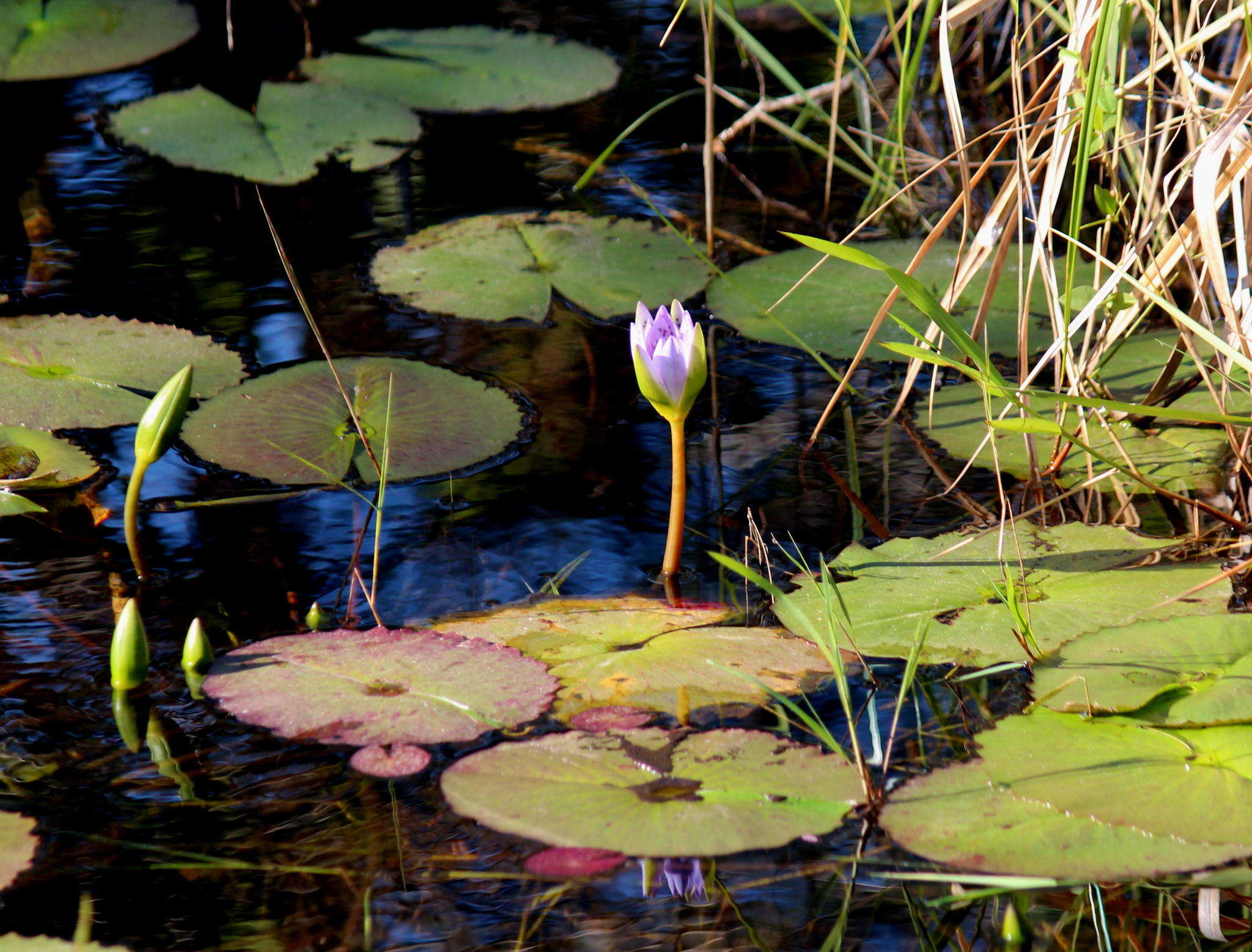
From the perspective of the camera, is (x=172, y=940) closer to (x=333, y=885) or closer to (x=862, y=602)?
(x=333, y=885)

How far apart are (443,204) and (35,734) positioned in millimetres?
1769

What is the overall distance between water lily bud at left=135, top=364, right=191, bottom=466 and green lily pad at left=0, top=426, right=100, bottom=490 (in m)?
0.23

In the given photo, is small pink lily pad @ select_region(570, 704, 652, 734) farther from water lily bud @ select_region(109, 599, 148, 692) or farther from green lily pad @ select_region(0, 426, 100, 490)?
green lily pad @ select_region(0, 426, 100, 490)

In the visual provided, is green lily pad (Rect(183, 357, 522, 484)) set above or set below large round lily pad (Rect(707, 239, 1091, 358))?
below

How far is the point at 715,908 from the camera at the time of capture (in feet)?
3.07

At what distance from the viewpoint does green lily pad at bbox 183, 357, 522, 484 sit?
1654mm

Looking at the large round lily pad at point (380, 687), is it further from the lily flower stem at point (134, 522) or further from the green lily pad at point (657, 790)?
the lily flower stem at point (134, 522)

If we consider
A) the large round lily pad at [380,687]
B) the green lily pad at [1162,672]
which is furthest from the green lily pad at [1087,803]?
the large round lily pad at [380,687]

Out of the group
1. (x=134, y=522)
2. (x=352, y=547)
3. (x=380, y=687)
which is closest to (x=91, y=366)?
(x=134, y=522)

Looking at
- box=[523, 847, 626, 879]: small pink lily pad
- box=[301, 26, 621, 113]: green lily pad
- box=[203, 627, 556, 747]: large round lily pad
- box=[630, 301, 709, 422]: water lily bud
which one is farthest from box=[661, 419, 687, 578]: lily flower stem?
box=[301, 26, 621, 113]: green lily pad

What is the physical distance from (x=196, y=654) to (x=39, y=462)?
54 centimetres

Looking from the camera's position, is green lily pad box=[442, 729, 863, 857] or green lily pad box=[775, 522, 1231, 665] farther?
green lily pad box=[775, 522, 1231, 665]

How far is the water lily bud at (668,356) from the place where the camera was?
4.38ft

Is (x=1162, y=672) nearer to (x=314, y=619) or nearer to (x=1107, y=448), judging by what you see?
(x=1107, y=448)
